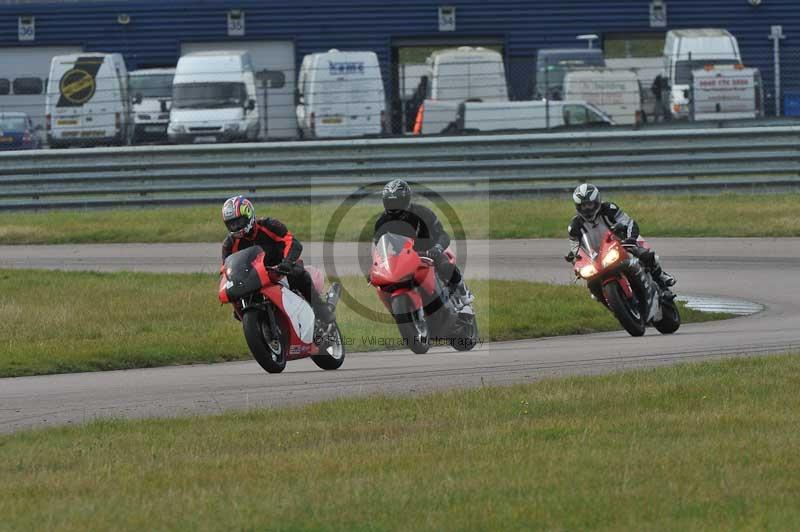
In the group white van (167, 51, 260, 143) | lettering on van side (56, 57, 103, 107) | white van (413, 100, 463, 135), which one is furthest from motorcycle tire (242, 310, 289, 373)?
white van (167, 51, 260, 143)

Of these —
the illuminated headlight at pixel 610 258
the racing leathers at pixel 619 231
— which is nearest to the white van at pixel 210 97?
the racing leathers at pixel 619 231

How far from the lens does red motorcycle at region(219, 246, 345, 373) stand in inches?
420

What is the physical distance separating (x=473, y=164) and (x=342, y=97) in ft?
31.2

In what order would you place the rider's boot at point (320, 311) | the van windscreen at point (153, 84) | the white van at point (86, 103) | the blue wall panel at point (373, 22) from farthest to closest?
the blue wall panel at point (373, 22) → the van windscreen at point (153, 84) → the white van at point (86, 103) → the rider's boot at point (320, 311)

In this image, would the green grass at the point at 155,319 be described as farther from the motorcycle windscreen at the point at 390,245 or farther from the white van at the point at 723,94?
the white van at the point at 723,94

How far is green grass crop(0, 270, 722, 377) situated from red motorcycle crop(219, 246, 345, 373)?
1.51 metres

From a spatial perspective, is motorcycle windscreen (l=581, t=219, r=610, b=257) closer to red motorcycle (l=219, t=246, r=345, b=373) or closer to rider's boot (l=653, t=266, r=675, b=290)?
rider's boot (l=653, t=266, r=675, b=290)

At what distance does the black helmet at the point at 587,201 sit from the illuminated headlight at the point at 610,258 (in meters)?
0.44

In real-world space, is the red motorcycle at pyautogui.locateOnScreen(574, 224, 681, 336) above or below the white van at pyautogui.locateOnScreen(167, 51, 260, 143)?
below

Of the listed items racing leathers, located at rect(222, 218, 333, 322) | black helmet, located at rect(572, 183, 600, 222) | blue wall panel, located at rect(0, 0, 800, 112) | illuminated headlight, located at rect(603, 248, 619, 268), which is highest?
blue wall panel, located at rect(0, 0, 800, 112)

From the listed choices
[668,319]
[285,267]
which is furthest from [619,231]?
[285,267]

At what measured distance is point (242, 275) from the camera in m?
10.7

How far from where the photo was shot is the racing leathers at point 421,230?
11781 mm

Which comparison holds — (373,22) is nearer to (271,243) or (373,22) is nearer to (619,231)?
(619,231)
